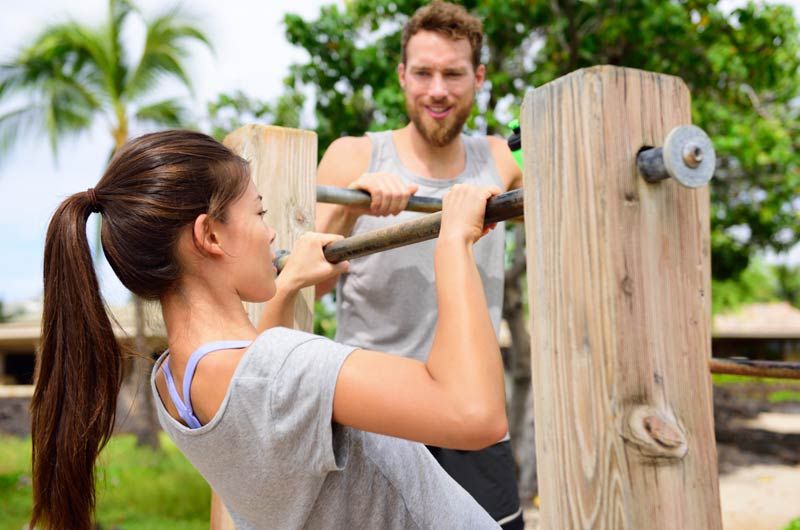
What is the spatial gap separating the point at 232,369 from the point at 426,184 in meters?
1.15

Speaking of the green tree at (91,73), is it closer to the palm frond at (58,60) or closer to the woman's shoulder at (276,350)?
the palm frond at (58,60)

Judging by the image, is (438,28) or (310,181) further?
(438,28)

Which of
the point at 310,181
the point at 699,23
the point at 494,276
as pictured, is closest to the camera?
the point at 310,181

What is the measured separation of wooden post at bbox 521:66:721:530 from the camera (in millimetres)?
808

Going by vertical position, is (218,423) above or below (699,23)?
below

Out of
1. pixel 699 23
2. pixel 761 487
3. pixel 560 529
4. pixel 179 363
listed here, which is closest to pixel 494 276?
pixel 179 363

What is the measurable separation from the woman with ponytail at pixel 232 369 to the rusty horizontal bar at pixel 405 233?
31 mm

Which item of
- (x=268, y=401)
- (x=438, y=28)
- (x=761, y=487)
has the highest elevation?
(x=438, y=28)

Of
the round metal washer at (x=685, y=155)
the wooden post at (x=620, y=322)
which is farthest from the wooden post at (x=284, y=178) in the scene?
the round metal washer at (x=685, y=155)

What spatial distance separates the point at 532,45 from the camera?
656 centimetres

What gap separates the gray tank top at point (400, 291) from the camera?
78.2 inches

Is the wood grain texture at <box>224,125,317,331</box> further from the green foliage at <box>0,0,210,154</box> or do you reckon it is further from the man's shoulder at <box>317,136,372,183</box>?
the green foliage at <box>0,0,210,154</box>

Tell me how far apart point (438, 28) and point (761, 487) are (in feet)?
25.3

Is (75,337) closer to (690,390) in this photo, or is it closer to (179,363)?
(179,363)
